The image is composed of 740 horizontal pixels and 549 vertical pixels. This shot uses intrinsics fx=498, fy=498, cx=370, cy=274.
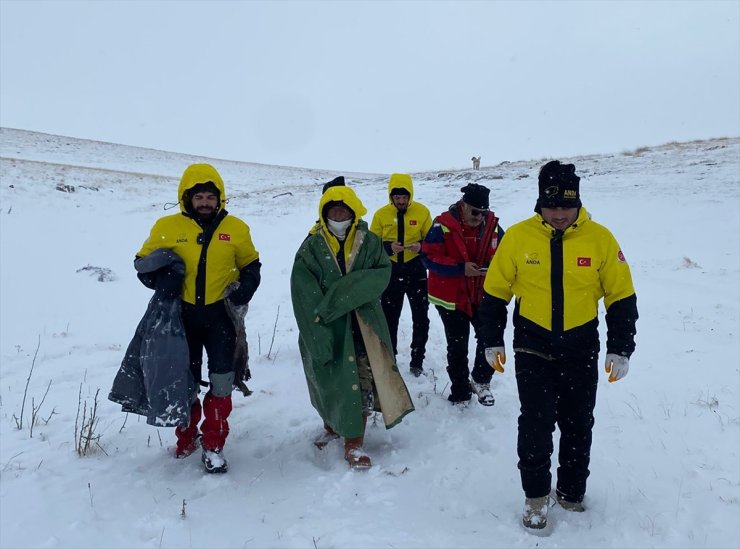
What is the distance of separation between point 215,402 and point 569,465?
2696 mm

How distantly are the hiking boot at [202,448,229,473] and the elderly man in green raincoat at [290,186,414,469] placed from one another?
87 centimetres

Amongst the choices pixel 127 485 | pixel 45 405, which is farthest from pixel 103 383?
pixel 127 485

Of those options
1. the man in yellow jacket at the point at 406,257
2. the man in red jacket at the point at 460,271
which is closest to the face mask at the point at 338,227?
the man in red jacket at the point at 460,271

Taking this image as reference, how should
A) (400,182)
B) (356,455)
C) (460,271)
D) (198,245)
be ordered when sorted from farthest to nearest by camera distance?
(400,182)
(460,271)
(356,455)
(198,245)

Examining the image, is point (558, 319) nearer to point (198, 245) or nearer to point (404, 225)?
point (198, 245)

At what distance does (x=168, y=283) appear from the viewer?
12.4 ft

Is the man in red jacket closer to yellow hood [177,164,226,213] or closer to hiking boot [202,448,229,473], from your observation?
yellow hood [177,164,226,213]

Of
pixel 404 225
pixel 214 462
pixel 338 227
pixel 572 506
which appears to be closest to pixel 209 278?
pixel 338 227

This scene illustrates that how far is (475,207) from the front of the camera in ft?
15.6

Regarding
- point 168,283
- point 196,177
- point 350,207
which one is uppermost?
point 196,177

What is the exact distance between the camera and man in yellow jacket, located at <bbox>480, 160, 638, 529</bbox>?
312cm

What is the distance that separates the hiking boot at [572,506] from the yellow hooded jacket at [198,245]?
2961 millimetres

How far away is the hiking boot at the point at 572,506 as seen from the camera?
3.41m

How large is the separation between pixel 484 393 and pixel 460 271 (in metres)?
1.28
